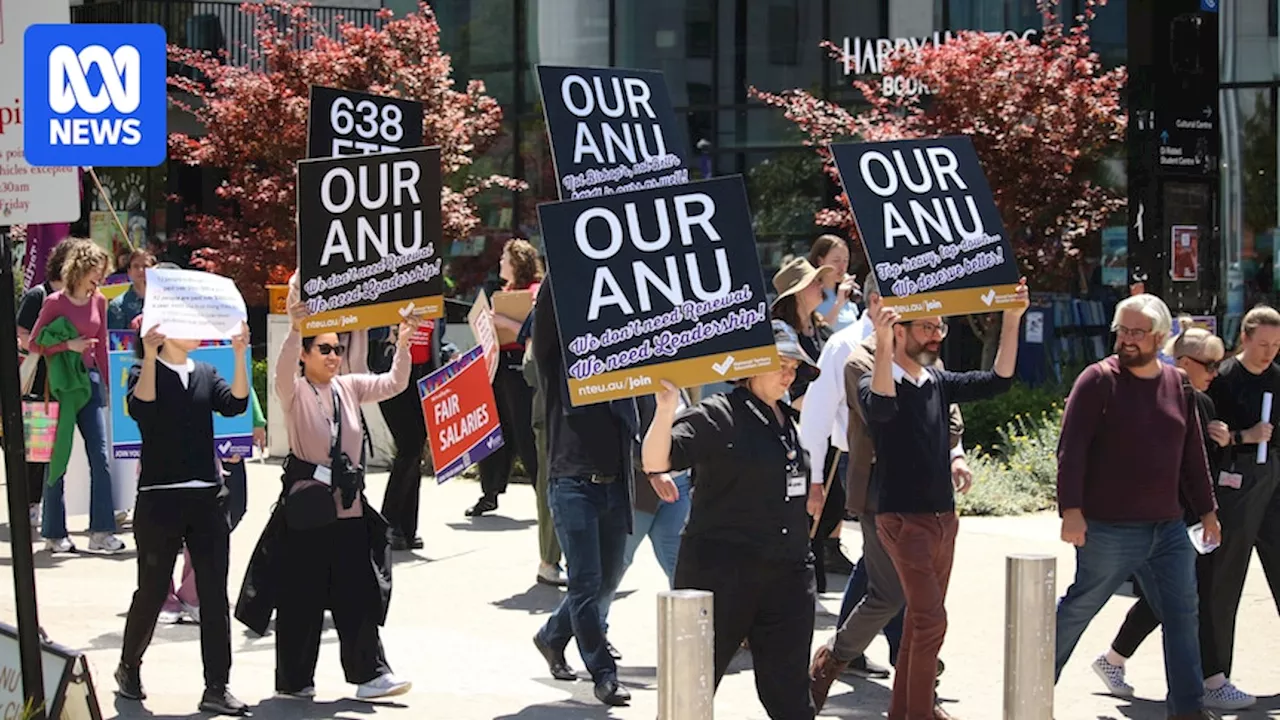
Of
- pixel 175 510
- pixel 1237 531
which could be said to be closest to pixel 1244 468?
pixel 1237 531

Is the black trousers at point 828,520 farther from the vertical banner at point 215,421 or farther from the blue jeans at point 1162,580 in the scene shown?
the vertical banner at point 215,421

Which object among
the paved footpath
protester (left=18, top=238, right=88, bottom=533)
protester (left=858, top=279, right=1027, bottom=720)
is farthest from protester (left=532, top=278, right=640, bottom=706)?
protester (left=18, top=238, right=88, bottom=533)

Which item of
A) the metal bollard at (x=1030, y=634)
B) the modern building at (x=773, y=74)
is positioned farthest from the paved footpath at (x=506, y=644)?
the modern building at (x=773, y=74)

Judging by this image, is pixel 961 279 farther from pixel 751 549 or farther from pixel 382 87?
pixel 382 87

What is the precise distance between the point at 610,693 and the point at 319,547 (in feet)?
4.46

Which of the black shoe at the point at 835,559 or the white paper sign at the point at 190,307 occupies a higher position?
the white paper sign at the point at 190,307

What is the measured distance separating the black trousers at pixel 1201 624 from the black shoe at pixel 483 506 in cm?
596

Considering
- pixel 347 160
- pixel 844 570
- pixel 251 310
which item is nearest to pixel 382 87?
pixel 251 310

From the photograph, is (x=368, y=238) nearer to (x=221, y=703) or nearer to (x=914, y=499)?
(x=221, y=703)

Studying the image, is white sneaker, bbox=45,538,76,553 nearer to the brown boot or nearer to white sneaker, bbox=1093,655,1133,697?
the brown boot

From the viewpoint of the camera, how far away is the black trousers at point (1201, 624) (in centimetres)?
796

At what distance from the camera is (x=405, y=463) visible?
37.4ft

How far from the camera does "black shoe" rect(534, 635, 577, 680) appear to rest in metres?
8.17

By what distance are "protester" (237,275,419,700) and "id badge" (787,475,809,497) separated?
6.90 feet
